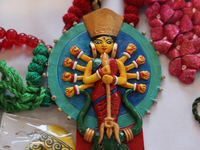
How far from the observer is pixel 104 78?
47.8 inches

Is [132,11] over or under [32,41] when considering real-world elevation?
over

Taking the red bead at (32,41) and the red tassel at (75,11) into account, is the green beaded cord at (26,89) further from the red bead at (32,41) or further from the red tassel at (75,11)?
the red tassel at (75,11)

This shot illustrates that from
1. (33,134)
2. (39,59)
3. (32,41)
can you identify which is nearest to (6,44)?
(32,41)

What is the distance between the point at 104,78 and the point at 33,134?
642mm

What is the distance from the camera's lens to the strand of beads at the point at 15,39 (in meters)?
1.51

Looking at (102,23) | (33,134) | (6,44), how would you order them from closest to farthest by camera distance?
(33,134) → (102,23) → (6,44)

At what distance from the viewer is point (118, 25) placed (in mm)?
1499

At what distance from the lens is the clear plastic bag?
1.27 m

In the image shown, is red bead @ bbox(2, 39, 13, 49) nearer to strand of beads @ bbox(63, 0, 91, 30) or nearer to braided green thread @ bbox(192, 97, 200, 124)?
strand of beads @ bbox(63, 0, 91, 30)

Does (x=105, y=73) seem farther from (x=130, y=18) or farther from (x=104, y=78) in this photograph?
(x=130, y=18)

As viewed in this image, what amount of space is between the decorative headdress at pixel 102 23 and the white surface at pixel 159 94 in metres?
0.24

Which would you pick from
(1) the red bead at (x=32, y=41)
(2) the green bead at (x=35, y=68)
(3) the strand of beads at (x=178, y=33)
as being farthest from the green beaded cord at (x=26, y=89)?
(3) the strand of beads at (x=178, y=33)

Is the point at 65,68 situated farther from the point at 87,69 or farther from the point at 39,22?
the point at 39,22

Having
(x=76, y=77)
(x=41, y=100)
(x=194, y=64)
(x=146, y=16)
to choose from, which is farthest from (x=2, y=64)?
(x=194, y=64)
